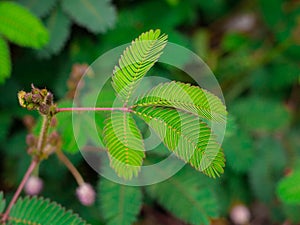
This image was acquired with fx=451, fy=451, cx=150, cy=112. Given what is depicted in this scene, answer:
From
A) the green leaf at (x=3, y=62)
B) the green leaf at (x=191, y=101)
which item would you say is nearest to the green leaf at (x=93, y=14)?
the green leaf at (x=3, y=62)

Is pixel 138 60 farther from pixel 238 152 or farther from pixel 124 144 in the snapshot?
pixel 238 152

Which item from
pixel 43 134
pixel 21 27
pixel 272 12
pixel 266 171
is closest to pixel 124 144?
pixel 43 134

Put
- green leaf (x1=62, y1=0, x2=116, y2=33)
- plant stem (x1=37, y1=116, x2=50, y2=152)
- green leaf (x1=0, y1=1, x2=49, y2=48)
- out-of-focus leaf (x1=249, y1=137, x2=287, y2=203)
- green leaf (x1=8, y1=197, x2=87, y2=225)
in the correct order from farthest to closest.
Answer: out-of-focus leaf (x1=249, y1=137, x2=287, y2=203)
green leaf (x1=62, y1=0, x2=116, y2=33)
green leaf (x1=0, y1=1, x2=49, y2=48)
green leaf (x1=8, y1=197, x2=87, y2=225)
plant stem (x1=37, y1=116, x2=50, y2=152)

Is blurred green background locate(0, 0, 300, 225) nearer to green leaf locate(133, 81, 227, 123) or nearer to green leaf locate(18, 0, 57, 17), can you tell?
green leaf locate(18, 0, 57, 17)

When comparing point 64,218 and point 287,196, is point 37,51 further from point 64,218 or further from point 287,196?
point 287,196

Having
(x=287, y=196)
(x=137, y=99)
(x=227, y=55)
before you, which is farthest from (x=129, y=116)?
(x=227, y=55)

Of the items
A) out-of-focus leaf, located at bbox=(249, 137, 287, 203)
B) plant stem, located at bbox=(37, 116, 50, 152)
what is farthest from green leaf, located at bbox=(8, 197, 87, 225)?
out-of-focus leaf, located at bbox=(249, 137, 287, 203)

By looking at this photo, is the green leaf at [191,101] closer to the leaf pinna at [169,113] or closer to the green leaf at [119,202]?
the leaf pinna at [169,113]
